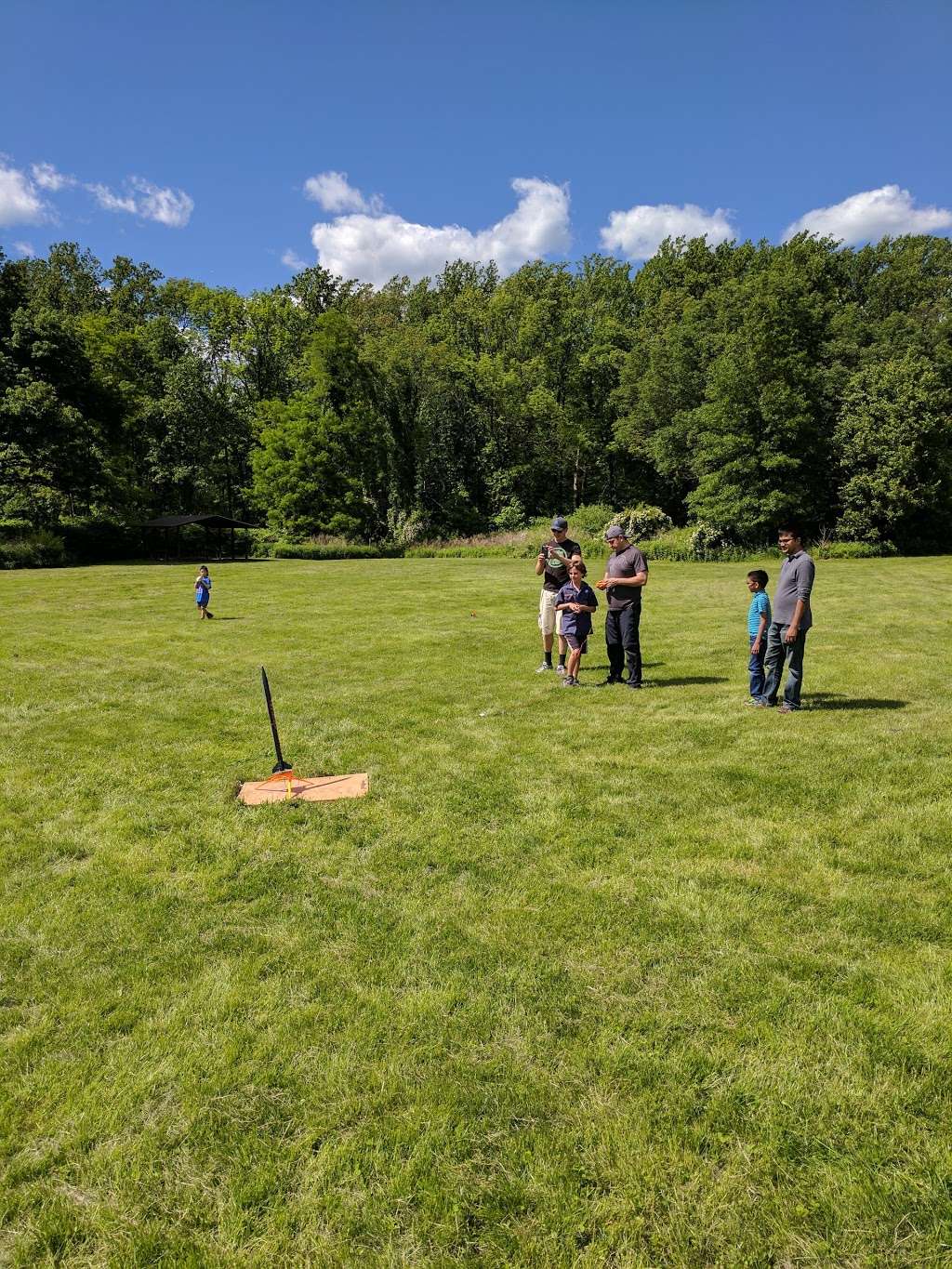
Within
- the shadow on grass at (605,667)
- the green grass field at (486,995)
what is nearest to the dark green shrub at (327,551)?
the shadow on grass at (605,667)

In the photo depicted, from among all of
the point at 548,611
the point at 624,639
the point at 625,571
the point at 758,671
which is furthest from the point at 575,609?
the point at 758,671

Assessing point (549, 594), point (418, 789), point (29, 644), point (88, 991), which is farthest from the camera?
point (29, 644)

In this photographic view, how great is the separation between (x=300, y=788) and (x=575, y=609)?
4.29 m

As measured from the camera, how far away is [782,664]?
743 centimetres

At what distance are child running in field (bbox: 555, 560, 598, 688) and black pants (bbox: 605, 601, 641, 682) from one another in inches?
12.0

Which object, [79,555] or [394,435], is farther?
[394,435]

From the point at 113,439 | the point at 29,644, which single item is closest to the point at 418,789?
the point at 29,644

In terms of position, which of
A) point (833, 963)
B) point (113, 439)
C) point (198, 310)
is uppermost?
point (198, 310)

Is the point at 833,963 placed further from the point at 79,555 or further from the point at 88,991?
the point at 79,555

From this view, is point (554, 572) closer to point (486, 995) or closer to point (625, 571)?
point (625, 571)

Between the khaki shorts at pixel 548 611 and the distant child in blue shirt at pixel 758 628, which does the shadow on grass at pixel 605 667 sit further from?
the distant child in blue shirt at pixel 758 628

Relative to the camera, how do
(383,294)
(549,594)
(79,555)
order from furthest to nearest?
(383,294) → (79,555) → (549,594)

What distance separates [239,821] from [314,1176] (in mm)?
3072

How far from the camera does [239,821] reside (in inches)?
199
